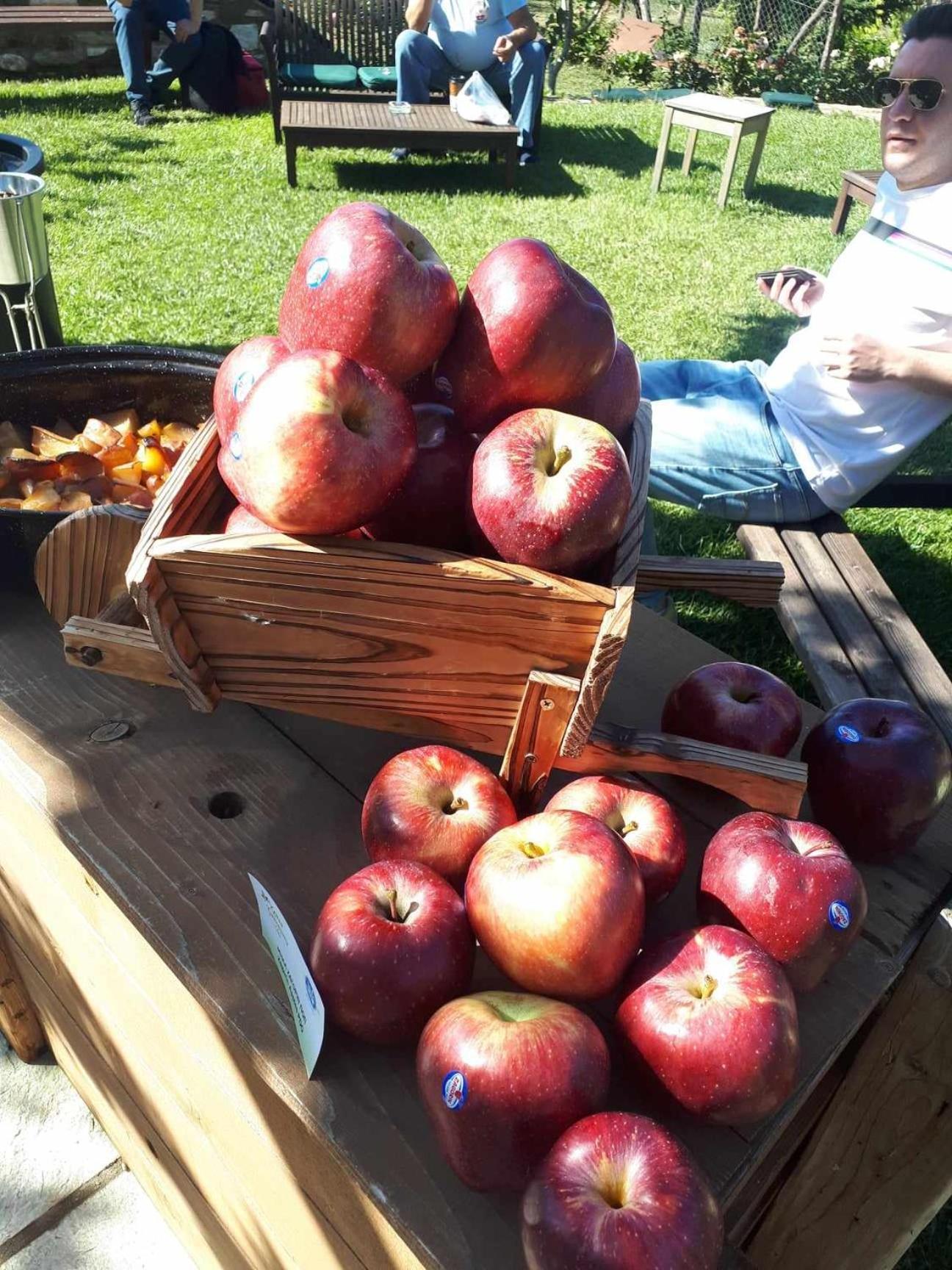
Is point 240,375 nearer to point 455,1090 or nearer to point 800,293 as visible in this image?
point 455,1090

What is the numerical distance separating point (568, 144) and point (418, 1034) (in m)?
9.04

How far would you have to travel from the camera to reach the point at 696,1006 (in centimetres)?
89

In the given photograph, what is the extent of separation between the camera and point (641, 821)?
1.09 m

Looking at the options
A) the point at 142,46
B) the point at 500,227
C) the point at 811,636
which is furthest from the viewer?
the point at 142,46

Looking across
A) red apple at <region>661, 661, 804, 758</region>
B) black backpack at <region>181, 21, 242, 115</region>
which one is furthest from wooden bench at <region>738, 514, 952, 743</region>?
black backpack at <region>181, 21, 242, 115</region>

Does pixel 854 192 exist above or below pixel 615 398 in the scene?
below

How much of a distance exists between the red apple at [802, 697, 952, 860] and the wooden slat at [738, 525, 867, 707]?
848 millimetres

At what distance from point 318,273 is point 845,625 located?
64.9 inches

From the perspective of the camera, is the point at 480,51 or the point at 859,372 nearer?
the point at 859,372

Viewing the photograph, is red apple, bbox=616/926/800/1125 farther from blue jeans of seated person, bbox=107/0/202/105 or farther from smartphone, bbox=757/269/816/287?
blue jeans of seated person, bbox=107/0/202/105

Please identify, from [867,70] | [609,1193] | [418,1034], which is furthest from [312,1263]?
[867,70]

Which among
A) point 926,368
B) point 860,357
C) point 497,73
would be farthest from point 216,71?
point 926,368

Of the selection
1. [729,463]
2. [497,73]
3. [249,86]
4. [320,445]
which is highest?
[320,445]

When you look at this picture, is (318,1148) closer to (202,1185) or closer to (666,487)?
(202,1185)
